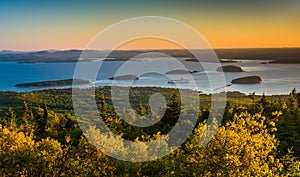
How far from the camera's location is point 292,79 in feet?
433

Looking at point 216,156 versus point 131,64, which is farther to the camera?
point 131,64

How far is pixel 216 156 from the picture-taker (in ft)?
45.4

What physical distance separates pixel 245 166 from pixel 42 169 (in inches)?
352

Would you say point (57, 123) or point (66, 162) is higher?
point (66, 162)

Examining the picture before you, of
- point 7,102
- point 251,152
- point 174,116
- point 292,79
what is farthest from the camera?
point 7,102

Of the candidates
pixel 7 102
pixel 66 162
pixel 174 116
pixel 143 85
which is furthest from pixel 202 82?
pixel 66 162

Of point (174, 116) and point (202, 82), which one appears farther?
point (202, 82)

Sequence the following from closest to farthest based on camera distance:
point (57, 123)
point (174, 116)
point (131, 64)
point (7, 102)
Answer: point (174, 116) < point (57, 123) < point (7, 102) < point (131, 64)

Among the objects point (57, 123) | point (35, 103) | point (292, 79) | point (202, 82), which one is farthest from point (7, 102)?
point (292, 79)

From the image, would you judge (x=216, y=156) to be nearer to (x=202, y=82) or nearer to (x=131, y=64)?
(x=202, y=82)

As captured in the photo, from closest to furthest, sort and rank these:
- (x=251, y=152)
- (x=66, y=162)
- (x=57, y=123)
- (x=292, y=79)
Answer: (x=251, y=152)
(x=66, y=162)
(x=57, y=123)
(x=292, y=79)

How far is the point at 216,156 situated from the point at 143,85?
134 meters

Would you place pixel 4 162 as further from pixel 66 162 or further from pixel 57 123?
pixel 57 123

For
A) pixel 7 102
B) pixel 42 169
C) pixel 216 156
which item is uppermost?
pixel 216 156
